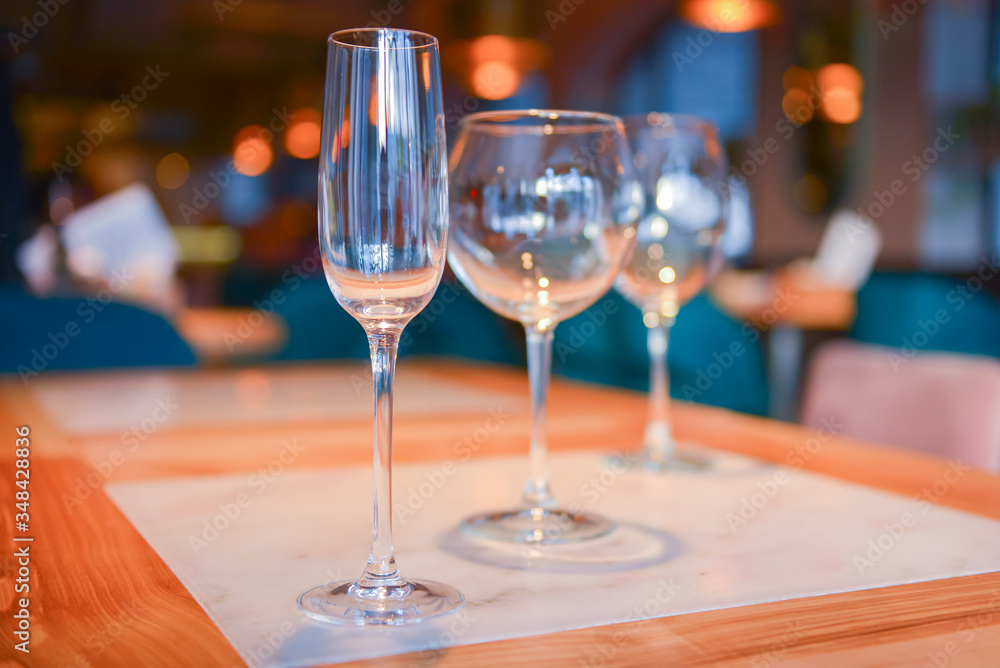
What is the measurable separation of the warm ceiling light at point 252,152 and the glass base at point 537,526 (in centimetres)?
595

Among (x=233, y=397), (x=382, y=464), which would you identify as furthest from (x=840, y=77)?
(x=382, y=464)

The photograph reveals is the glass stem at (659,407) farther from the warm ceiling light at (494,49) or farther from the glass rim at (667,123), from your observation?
the warm ceiling light at (494,49)

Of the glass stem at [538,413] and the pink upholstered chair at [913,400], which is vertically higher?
the glass stem at [538,413]

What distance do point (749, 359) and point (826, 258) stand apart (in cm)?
272

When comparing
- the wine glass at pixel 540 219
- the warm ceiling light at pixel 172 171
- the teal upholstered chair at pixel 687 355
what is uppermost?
the warm ceiling light at pixel 172 171

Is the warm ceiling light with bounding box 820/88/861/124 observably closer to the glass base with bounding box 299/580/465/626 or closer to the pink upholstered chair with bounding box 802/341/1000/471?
the pink upholstered chair with bounding box 802/341/1000/471

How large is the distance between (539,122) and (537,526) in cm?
23

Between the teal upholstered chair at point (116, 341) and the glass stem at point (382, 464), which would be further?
the teal upholstered chair at point (116, 341)

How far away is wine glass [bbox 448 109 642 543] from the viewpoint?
0.53 m

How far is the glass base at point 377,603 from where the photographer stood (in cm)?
38

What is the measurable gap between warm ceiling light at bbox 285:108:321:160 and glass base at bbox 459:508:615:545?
598cm

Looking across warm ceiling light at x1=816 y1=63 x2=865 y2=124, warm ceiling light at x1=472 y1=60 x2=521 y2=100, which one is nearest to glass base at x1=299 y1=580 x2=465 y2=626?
warm ceiling light at x1=472 y1=60 x2=521 y2=100

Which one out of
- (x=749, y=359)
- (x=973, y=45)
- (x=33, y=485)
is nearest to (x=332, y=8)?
(x=973, y=45)

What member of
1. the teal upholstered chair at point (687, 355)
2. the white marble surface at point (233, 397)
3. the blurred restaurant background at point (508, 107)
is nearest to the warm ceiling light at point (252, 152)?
the blurred restaurant background at point (508, 107)
